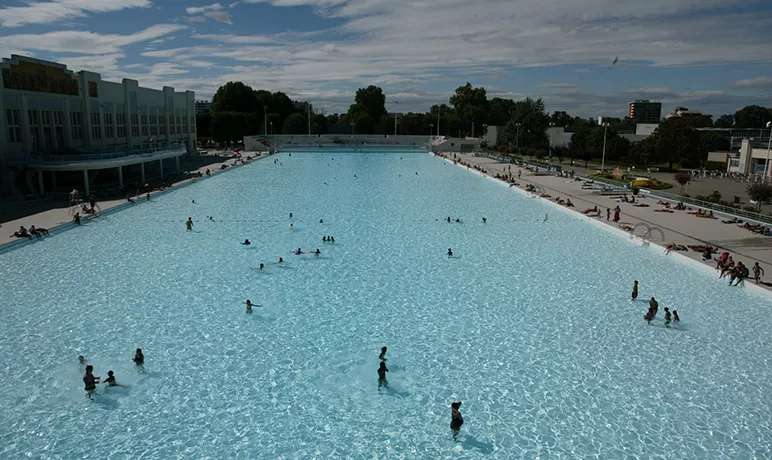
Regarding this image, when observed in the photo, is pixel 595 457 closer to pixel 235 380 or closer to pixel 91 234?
pixel 235 380

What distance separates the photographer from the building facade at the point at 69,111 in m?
28.1

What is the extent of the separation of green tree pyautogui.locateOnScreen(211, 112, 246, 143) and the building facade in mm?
18905

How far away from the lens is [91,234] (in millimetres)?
21125

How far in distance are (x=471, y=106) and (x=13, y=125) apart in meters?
78.9

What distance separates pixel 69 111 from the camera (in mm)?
32969

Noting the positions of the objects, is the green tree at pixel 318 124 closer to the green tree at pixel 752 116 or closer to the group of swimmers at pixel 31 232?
the group of swimmers at pixel 31 232

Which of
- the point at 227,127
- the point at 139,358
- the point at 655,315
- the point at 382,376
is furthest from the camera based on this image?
the point at 227,127

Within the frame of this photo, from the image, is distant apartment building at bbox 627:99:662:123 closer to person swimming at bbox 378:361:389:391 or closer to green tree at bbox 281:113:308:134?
green tree at bbox 281:113:308:134

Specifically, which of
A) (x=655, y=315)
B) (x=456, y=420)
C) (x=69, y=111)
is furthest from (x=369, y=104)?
(x=456, y=420)

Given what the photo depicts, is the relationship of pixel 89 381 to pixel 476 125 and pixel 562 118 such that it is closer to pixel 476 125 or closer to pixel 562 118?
pixel 476 125

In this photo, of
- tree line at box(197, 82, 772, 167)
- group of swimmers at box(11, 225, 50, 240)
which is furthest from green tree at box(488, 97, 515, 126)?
group of swimmers at box(11, 225, 50, 240)

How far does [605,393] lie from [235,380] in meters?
7.24

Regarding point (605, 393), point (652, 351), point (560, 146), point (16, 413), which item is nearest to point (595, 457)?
point (605, 393)

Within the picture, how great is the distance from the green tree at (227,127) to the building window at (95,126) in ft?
104
